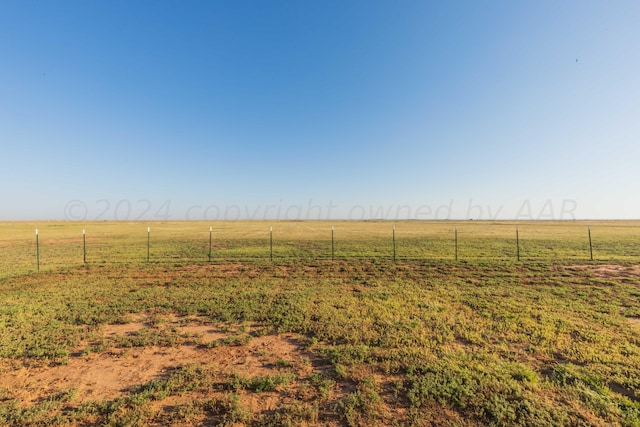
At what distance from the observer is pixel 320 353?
5.58 metres

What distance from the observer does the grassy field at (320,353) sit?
389 cm

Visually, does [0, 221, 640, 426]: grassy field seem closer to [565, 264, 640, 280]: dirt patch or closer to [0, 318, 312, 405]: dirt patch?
[0, 318, 312, 405]: dirt patch

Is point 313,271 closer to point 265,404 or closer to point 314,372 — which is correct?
point 314,372

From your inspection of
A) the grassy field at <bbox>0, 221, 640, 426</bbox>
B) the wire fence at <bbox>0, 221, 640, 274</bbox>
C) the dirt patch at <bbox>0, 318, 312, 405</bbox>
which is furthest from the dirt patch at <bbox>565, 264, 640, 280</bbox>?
the dirt patch at <bbox>0, 318, 312, 405</bbox>

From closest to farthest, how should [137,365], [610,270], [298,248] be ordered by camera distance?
[137,365], [610,270], [298,248]

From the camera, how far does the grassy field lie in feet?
12.8

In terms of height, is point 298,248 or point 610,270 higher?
point 298,248

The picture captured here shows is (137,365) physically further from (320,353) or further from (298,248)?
(298,248)

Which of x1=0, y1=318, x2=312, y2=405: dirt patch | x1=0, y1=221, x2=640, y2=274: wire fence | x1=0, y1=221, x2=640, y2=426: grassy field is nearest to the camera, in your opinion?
x1=0, y1=221, x2=640, y2=426: grassy field

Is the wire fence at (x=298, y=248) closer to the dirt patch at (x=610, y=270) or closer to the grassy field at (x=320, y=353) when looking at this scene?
the dirt patch at (x=610, y=270)

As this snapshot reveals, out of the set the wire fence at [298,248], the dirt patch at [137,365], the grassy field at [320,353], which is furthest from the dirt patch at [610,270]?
the dirt patch at [137,365]

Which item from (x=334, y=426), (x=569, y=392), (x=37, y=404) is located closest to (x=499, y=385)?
(x=569, y=392)

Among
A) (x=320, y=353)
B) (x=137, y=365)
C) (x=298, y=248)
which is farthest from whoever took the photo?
(x=298, y=248)

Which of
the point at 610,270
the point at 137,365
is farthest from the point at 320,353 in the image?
the point at 610,270
